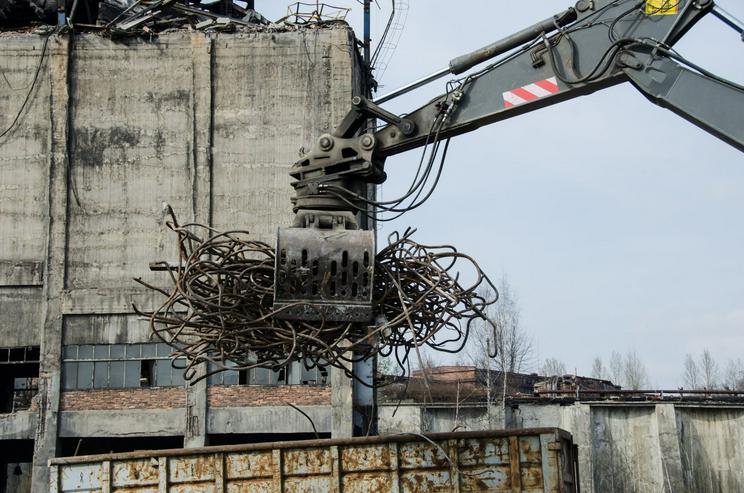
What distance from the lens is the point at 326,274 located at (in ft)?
22.6

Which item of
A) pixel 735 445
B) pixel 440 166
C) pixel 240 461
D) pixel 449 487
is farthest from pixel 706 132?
pixel 735 445

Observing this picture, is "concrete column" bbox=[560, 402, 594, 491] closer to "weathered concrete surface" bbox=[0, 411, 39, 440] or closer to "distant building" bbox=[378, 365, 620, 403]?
"distant building" bbox=[378, 365, 620, 403]

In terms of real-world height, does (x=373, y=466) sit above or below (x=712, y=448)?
above

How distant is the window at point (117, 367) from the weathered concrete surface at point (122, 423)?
2.08ft

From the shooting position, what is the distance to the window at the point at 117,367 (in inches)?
848

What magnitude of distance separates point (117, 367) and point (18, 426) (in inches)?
105

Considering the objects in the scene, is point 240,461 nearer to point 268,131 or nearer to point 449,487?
point 449,487

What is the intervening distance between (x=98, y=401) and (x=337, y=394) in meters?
5.66

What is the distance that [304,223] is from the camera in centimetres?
714

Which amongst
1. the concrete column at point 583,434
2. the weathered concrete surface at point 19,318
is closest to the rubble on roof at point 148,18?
the weathered concrete surface at point 19,318

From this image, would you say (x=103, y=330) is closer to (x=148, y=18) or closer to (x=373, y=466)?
(x=148, y=18)

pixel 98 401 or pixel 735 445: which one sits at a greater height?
pixel 98 401

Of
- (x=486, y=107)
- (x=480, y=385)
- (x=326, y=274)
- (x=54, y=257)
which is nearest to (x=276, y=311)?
(x=326, y=274)

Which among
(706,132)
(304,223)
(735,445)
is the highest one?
(706,132)
